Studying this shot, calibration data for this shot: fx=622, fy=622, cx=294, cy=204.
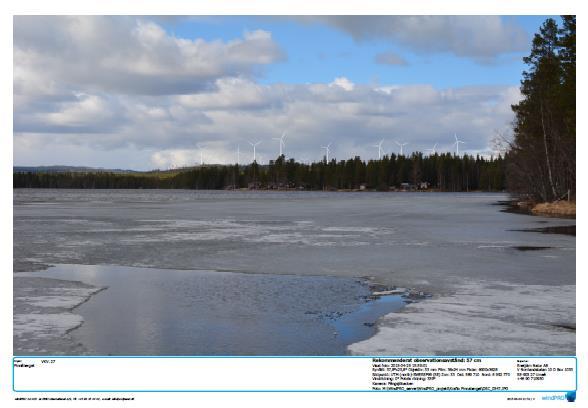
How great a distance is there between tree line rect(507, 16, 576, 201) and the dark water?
4037 centimetres

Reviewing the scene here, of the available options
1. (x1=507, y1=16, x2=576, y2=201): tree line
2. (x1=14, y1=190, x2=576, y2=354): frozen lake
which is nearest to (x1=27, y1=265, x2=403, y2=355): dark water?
(x1=14, y1=190, x2=576, y2=354): frozen lake

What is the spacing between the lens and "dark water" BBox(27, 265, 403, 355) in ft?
31.3

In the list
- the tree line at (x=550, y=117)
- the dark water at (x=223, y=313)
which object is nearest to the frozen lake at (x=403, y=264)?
the dark water at (x=223, y=313)

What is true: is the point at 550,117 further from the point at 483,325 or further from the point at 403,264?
the point at 483,325

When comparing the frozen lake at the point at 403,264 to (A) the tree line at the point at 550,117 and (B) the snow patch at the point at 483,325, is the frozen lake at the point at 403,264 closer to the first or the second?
(B) the snow patch at the point at 483,325

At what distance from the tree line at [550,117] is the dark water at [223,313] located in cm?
4037

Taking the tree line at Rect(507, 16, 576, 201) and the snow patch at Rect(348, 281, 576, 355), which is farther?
the tree line at Rect(507, 16, 576, 201)

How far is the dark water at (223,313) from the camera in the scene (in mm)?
9547

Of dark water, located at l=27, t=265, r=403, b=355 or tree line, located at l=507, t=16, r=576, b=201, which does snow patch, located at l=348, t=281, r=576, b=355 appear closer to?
dark water, located at l=27, t=265, r=403, b=355
